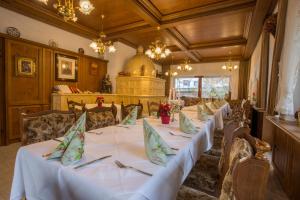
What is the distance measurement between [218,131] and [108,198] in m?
2.46

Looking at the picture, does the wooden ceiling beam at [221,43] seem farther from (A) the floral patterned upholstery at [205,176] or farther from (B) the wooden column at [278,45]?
(A) the floral patterned upholstery at [205,176]

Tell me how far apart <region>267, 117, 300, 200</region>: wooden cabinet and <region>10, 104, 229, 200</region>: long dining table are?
103 cm

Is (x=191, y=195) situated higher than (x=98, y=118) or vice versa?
(x=98, y=118)

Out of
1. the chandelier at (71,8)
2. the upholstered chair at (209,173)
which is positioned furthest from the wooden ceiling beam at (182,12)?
the upholstered chair at (209,173)

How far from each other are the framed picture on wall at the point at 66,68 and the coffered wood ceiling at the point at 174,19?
88cm

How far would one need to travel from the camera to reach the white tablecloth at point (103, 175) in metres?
0.81

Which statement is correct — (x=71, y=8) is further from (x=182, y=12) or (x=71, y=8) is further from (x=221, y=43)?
(x=221, y=43)

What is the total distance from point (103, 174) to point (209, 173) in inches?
40.9

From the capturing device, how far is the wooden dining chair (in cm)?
215

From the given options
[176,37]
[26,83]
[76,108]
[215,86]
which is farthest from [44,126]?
[215,86]

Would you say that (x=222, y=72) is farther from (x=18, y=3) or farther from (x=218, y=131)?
(x=18, y=3)

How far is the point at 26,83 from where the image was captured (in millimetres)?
3928

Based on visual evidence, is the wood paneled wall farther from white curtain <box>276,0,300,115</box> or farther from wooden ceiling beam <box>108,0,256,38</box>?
white curtain <box>276,0,300,115</box>

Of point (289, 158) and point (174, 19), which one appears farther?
point (174, 19)
